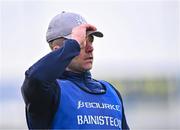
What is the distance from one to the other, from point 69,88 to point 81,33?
8.6 inches

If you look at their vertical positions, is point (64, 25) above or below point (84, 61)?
above

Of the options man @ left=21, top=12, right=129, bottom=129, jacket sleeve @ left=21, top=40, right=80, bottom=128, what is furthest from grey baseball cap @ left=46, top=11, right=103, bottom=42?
jacket sleeve @ left=21, top=40, right=80, bottom=128

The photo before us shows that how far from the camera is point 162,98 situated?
1572cm

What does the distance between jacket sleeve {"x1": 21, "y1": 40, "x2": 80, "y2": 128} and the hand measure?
0.11ft

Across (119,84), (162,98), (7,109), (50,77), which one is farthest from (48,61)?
(162,98)

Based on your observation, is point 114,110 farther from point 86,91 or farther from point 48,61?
point 48,61

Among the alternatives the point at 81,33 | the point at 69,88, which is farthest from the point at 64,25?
the point at 69,88

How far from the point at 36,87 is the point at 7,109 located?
10.0 m

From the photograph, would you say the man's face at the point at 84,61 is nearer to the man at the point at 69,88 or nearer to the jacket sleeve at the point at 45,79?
the man at the point at 69,88

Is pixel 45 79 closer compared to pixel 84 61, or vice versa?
pixel 45 79

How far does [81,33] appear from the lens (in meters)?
3.33

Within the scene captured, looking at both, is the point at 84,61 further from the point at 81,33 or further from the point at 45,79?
the point at 45,79

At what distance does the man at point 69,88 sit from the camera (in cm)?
322

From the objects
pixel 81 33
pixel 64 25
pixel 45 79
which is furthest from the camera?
A: pixel 64 25
